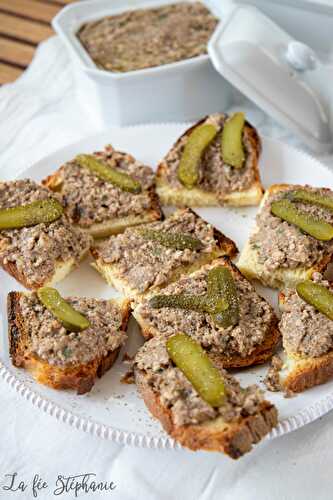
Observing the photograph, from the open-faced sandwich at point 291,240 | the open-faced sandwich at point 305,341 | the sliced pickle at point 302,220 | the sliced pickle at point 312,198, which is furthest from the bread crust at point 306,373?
the sliced pickle at point 312,198

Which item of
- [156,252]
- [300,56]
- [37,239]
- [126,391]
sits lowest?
[126,391]

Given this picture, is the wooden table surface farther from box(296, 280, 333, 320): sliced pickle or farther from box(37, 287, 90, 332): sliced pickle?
box(296, 280, 333, 320): sliced pickle

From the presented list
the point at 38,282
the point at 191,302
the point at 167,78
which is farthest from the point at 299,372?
the point at 167,78

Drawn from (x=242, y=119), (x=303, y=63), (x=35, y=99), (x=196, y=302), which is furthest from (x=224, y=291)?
(x=35, y=99)

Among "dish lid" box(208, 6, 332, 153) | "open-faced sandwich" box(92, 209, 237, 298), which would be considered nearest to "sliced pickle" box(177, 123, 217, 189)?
"open-faced sandwich" box(92, 209, 237, 298)

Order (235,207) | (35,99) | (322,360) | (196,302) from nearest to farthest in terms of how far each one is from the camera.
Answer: (322,360) < (196,302) < (235,207) < (35,99)

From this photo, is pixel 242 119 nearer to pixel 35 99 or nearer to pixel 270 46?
pixel 270 46

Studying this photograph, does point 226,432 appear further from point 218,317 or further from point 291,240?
point 291,240
